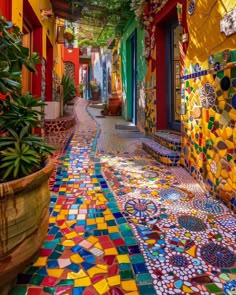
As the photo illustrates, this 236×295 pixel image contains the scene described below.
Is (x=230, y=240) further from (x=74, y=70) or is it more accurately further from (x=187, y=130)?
(x=74, y=70)

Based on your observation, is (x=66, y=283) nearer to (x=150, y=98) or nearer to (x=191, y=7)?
(x=191, y=7)

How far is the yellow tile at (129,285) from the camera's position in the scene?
118 cm

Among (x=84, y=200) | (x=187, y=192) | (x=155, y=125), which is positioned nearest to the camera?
(x=84, y=200)

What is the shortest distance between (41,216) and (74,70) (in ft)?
56.0

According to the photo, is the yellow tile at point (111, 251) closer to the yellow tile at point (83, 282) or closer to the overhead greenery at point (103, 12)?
the yellow tile at point (83, 282)

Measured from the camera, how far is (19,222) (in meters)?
1.05

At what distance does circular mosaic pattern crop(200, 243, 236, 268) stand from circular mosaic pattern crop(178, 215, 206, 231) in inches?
7.8

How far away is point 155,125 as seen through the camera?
441 cm

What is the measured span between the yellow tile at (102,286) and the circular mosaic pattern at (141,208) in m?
0.71

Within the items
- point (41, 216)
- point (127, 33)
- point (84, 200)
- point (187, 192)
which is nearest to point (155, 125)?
point (187, 192)

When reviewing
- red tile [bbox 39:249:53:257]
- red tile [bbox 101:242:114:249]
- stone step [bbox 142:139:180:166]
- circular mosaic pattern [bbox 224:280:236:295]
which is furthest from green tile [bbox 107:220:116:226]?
stone step [bbox 142:139:180:166]

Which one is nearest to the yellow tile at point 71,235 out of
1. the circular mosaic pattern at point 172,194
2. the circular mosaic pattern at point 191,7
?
the circular mosaic pattern at point 172,194

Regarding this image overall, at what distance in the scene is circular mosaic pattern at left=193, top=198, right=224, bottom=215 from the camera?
1954 mm

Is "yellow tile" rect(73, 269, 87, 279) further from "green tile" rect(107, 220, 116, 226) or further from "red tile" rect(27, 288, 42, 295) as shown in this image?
"green tile" rect(107, 220, 116, 226)
